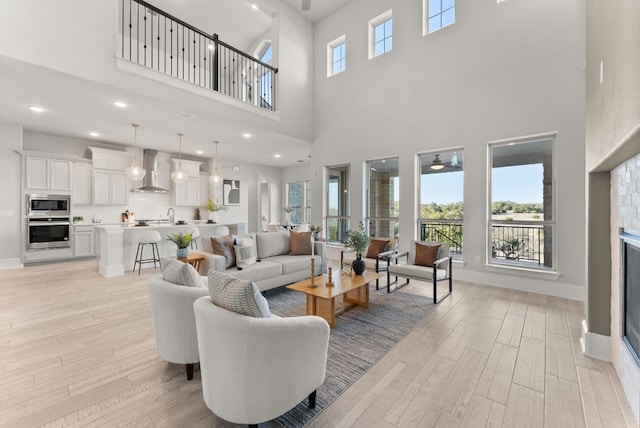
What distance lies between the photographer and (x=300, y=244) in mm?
4816

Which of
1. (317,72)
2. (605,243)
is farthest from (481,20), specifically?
(605,243)

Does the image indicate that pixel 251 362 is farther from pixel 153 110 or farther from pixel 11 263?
pixel 11 263

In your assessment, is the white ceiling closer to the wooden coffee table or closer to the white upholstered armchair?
the wooden coffee table

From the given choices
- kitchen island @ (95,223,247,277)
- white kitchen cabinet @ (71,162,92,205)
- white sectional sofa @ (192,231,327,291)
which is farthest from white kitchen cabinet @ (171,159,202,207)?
white sectional sofa @ (192,231,327,291)

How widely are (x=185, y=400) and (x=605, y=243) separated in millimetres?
3555

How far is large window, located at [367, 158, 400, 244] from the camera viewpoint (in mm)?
5980

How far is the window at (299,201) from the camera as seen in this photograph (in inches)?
392

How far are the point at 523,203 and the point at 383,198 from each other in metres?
2.61

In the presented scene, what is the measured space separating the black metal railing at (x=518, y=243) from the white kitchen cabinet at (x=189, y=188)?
782 cm

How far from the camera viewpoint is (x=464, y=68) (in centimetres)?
491

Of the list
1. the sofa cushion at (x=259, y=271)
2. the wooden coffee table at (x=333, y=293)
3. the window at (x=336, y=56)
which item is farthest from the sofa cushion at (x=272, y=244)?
the window at (x=336, y=56)

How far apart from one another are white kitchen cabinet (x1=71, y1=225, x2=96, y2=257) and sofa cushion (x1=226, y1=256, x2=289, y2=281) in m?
5.11

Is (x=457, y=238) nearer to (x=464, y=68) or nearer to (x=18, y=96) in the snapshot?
(x=464, y=68)

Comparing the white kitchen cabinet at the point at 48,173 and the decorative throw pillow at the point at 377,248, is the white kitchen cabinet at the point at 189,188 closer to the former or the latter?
the white kitchen cabinet at the point at 48,173
